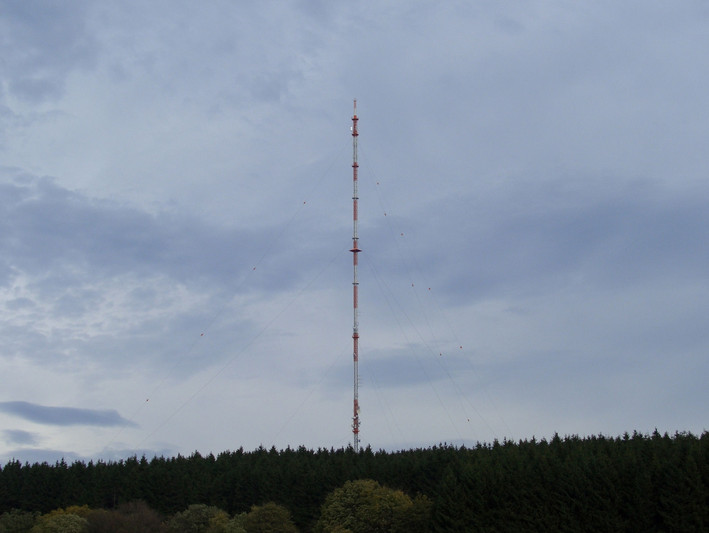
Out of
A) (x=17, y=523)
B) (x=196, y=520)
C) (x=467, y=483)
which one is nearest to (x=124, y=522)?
(x=196, y=520)

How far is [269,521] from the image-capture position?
204ft

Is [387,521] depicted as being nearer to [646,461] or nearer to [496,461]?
[496,461]

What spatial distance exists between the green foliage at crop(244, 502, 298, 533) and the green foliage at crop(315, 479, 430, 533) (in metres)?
3.52

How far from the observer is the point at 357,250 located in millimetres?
62750

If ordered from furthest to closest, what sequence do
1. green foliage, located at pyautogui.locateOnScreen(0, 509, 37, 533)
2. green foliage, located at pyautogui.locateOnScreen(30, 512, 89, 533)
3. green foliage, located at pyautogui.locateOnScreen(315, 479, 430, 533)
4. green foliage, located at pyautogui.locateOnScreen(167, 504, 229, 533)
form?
green foliage, located at pyautogui.locateOnScreen(0, 509, 37, 533)
green foliage, located at pyautogui.locateOnScreen(30, 512, 89, 533)
green foliage, located at pyautogui.locateOnScreen(167, 504, 229, 533)
green foliage, located at pyautogui.locateOnScreen(315, 479, 430, 533)

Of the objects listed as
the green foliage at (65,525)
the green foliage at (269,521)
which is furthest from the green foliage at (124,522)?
the green foliage at (269,521)

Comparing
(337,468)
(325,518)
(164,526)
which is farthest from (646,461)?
(164,526)

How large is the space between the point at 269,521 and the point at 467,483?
18484mm

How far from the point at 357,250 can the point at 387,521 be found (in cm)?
2068

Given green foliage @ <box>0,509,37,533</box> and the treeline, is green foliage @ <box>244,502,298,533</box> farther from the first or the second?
green foliage @ <box>0,509,37,533</box>

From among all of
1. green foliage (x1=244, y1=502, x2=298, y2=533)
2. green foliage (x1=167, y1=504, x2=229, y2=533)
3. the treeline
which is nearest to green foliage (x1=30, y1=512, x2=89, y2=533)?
green foliage (x1=167, y1=504, x2=229, y2=533)

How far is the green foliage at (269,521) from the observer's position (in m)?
61.6

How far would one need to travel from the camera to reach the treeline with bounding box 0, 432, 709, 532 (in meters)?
46.8

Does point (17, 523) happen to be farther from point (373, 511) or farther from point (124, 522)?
point (373, 511)
